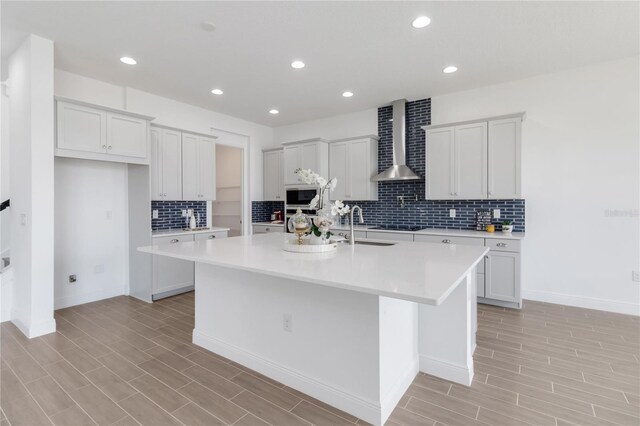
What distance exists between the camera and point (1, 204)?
353 cm

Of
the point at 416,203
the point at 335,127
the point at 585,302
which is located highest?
the point at 335,127

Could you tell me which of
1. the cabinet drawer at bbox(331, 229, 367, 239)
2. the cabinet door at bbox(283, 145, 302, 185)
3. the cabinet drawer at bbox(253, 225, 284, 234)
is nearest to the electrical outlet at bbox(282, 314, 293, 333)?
the cabinet drawer at bbox(331, 229, 367, 239)

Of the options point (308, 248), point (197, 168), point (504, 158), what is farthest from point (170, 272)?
point (504, 158)

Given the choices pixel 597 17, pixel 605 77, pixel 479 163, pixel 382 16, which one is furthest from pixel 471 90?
pixel 382 16

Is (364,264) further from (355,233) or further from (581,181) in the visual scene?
(581,181)

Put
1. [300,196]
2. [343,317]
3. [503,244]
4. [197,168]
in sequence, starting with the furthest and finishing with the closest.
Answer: [300,196] → [197,168] → [503,244] → [343,317]

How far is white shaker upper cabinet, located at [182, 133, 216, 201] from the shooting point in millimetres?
4633

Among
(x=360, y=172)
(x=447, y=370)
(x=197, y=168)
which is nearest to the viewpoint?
(x=447, y=370)

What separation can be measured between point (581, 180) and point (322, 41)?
11.3 feet

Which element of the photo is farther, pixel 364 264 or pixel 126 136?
pixel 126 136

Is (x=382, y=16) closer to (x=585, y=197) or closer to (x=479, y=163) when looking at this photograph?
(x=479, y=163)

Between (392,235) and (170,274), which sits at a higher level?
(392,235)

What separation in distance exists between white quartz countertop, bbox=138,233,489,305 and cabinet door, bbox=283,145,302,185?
296cm

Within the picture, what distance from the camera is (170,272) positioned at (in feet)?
13.9
